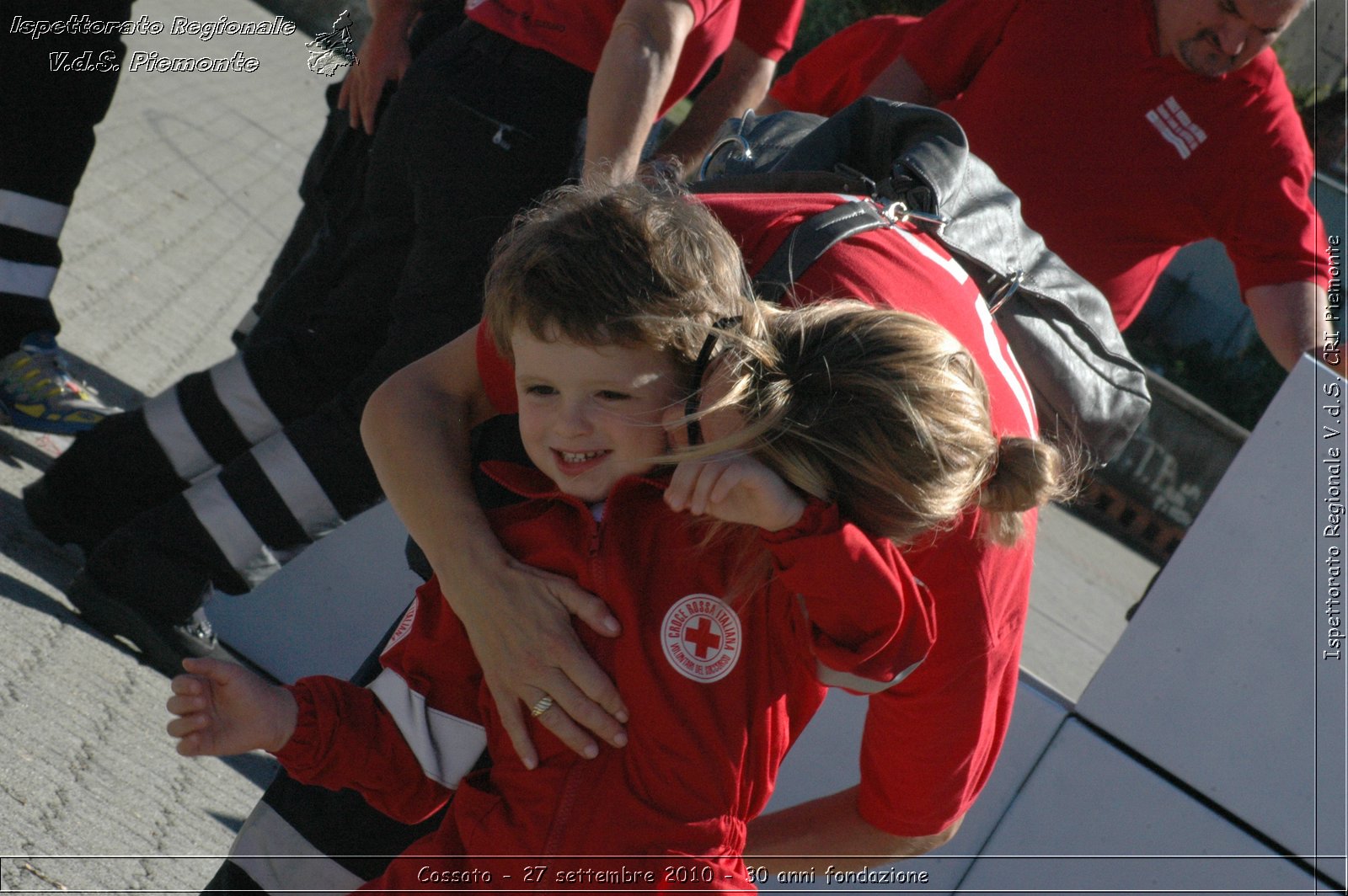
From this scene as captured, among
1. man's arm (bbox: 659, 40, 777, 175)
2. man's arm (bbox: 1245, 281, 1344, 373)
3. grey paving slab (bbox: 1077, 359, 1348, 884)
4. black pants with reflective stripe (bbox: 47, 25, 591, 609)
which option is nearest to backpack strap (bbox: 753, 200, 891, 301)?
black pants with reflective stripe (bbox: 47, 25, 591, 609)

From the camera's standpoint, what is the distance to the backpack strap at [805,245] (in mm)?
1455

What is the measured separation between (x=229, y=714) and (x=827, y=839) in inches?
29.6

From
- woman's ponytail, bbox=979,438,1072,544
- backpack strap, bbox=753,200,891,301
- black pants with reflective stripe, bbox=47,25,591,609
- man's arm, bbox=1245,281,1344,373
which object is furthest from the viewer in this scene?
man's arm, bbox=1245,281,1344,373

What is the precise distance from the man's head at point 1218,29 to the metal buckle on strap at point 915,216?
4.26 feet

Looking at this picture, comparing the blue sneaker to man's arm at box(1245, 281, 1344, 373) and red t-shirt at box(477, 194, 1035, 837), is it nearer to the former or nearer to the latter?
red t-shirt at box(477, 194, 1035, 837)

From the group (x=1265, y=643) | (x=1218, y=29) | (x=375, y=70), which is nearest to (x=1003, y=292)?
(x=1265, y=643)

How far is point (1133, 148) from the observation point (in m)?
2.63

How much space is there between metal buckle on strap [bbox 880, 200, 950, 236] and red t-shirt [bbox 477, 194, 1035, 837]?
2 cm

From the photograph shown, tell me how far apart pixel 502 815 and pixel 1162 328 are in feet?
37.0

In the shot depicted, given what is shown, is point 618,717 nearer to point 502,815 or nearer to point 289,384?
point 502,815

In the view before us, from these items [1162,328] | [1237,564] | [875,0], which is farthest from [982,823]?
[875,0]

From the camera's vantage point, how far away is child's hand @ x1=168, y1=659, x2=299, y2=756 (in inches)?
52.6

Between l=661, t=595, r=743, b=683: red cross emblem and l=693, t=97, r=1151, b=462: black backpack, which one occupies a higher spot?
l=693, t=97, r=1151, b=462: black backpack

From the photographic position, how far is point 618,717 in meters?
1.35
